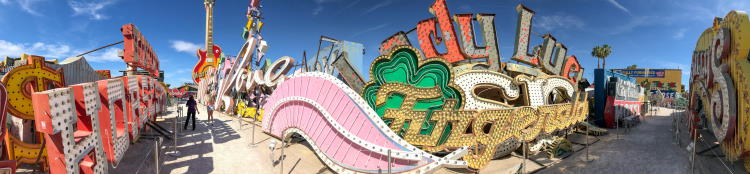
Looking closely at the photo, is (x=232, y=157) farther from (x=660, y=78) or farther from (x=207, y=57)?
(x=660, y=78)

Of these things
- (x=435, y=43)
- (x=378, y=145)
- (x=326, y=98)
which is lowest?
(x=378, y=145)

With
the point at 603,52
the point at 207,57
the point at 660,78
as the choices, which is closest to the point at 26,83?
the point at 207,57

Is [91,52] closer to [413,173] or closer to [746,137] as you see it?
[413,173]

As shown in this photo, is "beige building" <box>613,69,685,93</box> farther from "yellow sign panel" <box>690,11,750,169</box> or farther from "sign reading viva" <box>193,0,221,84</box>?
"sign reading viva" <box>193,0,221,84</box>

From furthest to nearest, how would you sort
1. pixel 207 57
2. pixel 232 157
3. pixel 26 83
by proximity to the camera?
1. pixel 207 57
2. pixel 232 157
3. pixel 26 83

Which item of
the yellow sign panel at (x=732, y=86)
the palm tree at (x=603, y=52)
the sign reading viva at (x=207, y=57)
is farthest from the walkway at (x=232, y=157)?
the palm tree at (x=603, y=52)

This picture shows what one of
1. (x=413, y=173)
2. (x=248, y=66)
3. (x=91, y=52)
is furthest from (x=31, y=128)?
(x=248, y=66)

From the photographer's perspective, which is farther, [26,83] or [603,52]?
[603,52]

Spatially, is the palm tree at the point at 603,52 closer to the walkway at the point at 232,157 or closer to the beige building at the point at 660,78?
the beige building at the point at 660,78

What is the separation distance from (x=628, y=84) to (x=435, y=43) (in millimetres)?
20099

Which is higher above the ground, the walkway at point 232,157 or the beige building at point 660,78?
the beige building at point 660,78

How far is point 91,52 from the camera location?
468 inches

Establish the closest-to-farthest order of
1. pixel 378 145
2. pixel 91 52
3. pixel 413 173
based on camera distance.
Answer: pixel 413 173
pixel 378 145
pixel 91 52

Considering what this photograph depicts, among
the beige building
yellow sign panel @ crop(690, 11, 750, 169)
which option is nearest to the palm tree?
the beige building
